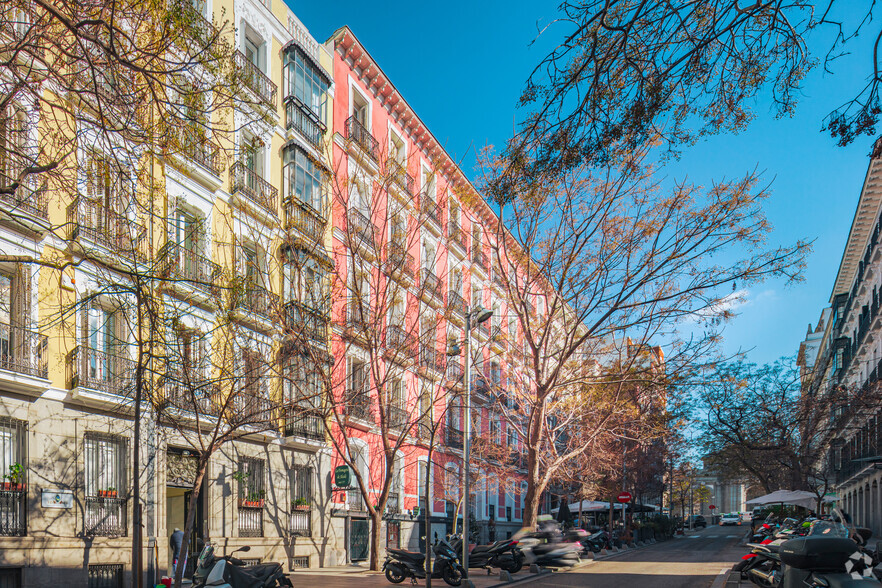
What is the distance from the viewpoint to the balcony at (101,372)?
1512 cm

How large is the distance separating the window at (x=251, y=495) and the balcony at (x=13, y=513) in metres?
6.25

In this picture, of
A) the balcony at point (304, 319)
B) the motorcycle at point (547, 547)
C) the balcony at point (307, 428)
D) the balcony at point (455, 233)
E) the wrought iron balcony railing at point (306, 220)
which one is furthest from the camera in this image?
the balcony at point (307, 428)

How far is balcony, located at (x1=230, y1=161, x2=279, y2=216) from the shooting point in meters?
20.5

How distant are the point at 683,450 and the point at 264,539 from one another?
126 ft

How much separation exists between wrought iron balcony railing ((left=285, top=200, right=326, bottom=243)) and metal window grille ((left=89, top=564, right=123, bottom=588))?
826cm

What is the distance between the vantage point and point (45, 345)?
14.5 m

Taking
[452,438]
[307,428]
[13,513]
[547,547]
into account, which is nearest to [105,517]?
[13,513]

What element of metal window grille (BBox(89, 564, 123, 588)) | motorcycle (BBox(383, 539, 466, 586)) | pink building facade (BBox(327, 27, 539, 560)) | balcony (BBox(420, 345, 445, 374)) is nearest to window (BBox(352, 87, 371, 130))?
pink building facade (BBox(327, 27, 539, 560))

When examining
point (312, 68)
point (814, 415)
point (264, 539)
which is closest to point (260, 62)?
point (312, 68)

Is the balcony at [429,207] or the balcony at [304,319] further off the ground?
the balcony at [429,207]

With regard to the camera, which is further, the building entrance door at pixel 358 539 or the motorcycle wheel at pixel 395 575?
the building entrance door at pixel 358 539

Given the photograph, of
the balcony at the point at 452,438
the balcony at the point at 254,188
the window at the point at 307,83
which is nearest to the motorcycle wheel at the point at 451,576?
the balcony at the point at 254,188

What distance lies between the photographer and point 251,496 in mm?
20250

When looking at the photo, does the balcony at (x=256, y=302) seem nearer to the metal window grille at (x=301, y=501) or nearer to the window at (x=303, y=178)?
the window at (x=303, y=178)
